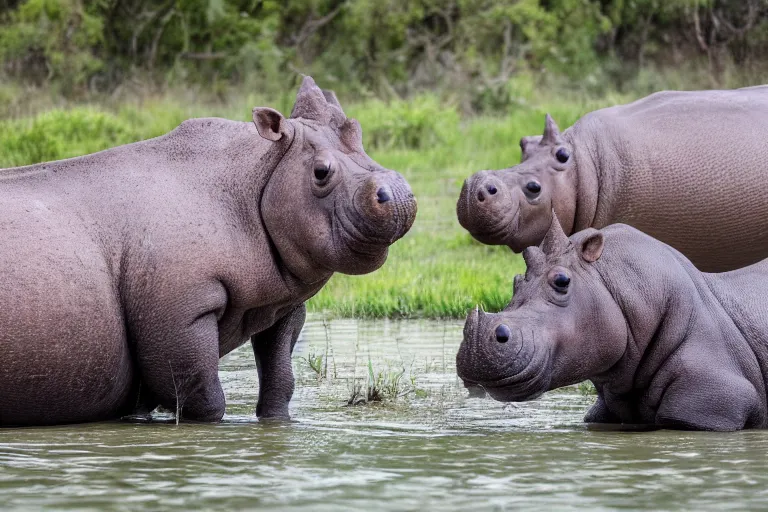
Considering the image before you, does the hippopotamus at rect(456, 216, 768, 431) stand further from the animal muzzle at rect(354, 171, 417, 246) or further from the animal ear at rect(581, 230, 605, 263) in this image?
the animal muzzle at rect(354, 171, 417, 246)

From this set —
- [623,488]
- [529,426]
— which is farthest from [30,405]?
[623,488]

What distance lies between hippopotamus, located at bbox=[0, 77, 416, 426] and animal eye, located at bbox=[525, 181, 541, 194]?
1.94m

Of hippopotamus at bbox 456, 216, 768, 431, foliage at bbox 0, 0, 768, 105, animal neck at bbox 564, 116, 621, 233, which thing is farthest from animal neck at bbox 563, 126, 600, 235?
foliage at bbox 0, 0, 768, 105

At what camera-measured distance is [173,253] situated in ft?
16.5

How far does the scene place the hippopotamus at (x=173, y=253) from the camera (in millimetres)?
4852

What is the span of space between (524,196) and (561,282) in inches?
89.5

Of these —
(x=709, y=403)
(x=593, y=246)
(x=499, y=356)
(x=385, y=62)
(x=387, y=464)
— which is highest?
(x=385, y=62)

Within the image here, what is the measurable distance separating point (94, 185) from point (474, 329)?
4.98ft

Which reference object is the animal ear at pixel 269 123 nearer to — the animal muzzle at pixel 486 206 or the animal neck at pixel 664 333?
the animal neck at pixel 664 333

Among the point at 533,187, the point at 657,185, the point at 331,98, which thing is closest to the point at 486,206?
the point at 533,187

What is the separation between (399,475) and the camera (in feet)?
11.8

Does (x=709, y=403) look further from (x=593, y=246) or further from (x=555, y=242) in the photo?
(x=555, y=242)

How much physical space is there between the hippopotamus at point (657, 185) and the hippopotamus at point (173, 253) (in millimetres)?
1850

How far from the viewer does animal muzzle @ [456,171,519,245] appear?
22.7 feet
